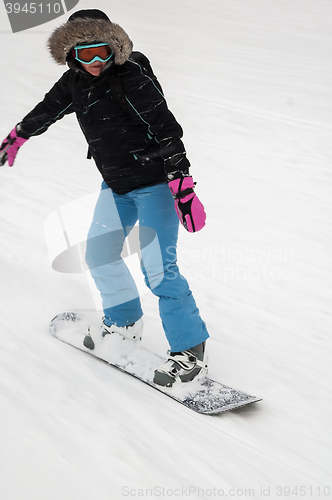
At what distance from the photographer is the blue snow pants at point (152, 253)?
2.31 meters

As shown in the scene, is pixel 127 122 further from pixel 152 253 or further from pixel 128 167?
pixel 152 253

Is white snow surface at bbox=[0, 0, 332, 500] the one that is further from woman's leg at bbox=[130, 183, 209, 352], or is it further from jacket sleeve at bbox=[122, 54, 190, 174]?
jacket sleeve at bbox=[122, 54, 190, 174]

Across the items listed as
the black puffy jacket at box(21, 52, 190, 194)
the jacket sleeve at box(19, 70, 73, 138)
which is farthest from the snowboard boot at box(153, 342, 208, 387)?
the jacket sleeve at box(19, 70, 73, 138)

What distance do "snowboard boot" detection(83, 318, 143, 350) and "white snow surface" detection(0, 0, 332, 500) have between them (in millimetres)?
99

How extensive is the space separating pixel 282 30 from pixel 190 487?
12.2m

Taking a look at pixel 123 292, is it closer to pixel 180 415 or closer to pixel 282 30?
pixel 180 415

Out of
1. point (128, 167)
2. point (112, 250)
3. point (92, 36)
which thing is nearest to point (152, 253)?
point (112, 250)

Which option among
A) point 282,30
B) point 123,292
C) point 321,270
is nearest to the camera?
point 123,292

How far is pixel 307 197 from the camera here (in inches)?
207

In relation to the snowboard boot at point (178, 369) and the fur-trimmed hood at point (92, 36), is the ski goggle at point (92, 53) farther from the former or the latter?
the snowboard boot at point (178, 369)

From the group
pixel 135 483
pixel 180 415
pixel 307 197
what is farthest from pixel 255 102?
pixel 135 483

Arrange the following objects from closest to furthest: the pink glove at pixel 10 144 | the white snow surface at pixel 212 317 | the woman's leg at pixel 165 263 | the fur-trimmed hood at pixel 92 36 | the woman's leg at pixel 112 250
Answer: the white snow surface at pixel 212 317
the fur-trimmed hood at pixel 92 36
the woman's leg at pixel 165 263
the woman's leg at pixel 112 250
the pink glove at pixel 10 144

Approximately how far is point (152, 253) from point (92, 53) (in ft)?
3.15

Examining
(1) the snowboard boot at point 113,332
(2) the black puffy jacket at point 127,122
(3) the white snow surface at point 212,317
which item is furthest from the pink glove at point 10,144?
(1) the snowboard boot at point 113,332
